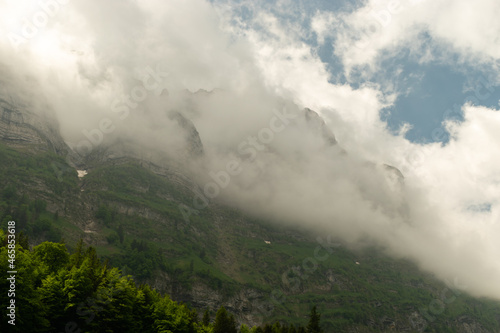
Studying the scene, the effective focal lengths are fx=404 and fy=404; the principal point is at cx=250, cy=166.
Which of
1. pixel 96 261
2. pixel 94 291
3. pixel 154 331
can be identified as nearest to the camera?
pixel 94 291

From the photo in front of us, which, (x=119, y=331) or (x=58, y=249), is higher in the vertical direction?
(x=58, y=249)

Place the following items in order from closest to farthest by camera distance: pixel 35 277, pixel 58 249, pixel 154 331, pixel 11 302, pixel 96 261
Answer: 1. pixel 11 302
2. pixel 35 277
3. pixel 154 331
4. pixel 58 249
5. pixel 96 261

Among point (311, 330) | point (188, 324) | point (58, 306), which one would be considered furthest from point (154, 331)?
point (311, 330)

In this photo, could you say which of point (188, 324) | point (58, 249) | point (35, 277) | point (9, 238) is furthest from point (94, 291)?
point (9, 238)

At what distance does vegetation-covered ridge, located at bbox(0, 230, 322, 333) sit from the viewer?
71188 millimetres

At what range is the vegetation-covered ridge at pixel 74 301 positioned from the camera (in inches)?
2803

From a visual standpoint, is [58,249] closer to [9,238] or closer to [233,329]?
[9,238]

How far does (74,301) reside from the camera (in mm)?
81938

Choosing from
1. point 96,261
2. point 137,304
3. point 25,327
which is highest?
point 96,261

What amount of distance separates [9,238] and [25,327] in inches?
2044

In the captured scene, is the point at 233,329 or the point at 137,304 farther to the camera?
the point at 233,329

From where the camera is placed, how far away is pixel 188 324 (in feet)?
362

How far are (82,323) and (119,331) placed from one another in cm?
936

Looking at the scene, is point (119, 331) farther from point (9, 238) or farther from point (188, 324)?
point (9, 238)
